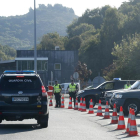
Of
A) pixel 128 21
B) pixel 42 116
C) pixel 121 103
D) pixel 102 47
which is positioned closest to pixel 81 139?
pixel 42 116

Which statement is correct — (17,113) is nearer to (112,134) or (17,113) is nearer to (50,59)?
(112,134)

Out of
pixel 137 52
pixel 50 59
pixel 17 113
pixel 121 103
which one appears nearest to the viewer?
pixel 17 113

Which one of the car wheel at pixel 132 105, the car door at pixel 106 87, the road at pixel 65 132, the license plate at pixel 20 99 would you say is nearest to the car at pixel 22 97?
the license plate at pixel 20 99

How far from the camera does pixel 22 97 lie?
13164 mm

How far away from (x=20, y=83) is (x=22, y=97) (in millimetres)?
498

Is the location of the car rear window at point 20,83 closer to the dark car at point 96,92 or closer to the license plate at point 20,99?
the license plate at point 20,99

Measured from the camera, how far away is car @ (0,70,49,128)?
13039 mm

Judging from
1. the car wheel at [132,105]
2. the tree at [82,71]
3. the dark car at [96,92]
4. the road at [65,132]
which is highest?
the tree at [82,71]

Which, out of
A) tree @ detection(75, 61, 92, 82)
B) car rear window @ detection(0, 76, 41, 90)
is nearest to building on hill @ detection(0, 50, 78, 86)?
tree @ detection(75, 61, 92, 82)

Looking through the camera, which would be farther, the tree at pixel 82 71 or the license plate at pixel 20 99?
the tree at pixel 82 71

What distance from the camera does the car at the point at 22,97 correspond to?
1304cm

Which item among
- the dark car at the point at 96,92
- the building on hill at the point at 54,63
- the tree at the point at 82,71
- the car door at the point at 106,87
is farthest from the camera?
the tree at the point at 82,71

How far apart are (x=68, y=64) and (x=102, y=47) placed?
12.6m

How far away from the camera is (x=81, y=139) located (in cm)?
1096
